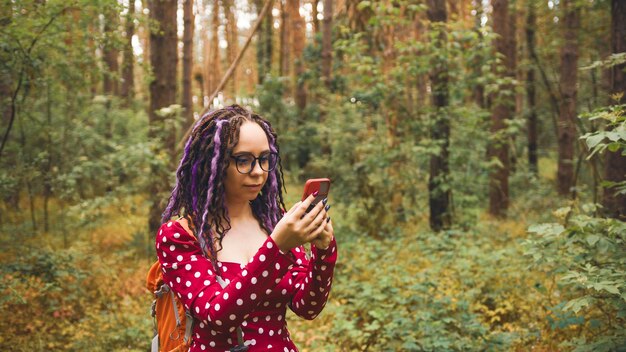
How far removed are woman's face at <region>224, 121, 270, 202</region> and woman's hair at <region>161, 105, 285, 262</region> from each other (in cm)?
2

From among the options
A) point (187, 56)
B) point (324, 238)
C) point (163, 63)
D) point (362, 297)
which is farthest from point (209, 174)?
point (187, 56)

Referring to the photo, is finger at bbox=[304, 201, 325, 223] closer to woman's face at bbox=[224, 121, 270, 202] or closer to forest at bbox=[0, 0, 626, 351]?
woman's face at bbox=[224, 121, 270, 202]

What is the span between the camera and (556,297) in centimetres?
532

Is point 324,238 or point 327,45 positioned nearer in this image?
point 324,238

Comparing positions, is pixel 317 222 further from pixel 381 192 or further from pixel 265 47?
pixel 265 47

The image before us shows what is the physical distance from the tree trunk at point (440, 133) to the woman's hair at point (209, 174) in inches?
259

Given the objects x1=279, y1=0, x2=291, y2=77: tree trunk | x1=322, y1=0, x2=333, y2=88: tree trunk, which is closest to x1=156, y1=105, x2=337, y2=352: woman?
x1=322, y1=0, x2=333, y2=88: tree trunk

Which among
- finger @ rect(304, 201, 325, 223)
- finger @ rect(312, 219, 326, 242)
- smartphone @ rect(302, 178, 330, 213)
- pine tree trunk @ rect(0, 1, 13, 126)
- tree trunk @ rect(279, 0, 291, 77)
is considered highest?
tree trunk @ rect(279, 0, 291, 77)

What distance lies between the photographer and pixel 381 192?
927 centimetres

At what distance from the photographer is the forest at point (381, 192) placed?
446cm

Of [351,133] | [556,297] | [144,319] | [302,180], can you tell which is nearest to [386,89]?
[351,133]

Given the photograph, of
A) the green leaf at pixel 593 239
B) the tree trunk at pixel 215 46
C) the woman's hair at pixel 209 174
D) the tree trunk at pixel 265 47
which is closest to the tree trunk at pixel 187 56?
the tree trunk at pixel 265 47

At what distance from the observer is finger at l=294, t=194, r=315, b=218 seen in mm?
1598

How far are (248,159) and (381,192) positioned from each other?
7512 millimetres
